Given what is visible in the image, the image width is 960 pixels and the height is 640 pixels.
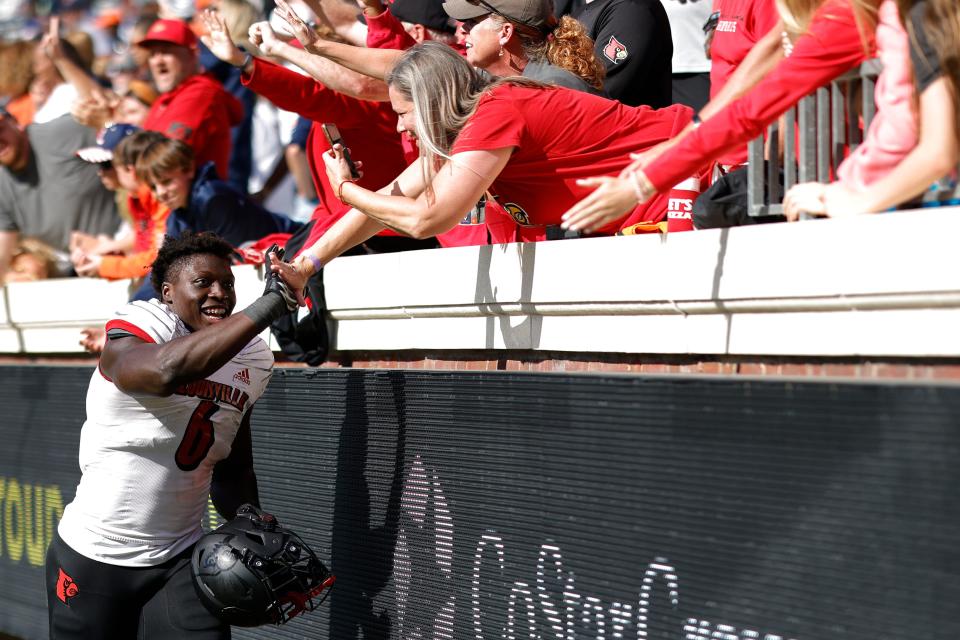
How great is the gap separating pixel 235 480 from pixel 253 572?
726 mm

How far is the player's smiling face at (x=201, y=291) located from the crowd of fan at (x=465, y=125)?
0.35 m

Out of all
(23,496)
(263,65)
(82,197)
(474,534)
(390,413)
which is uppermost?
(263,65)

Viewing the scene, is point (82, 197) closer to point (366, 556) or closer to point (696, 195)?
point (366, 556)

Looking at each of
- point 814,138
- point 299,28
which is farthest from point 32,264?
point 814,138

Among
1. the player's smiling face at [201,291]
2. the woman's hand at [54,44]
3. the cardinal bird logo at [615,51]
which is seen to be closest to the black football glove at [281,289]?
the player's smiling face at [201,291]

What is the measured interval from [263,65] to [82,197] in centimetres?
346

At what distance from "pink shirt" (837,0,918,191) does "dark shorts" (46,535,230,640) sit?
8.82ft

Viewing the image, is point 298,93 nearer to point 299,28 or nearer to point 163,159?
point 299,28

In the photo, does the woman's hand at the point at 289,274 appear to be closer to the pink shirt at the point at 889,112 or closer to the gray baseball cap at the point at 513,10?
the gray baseball cap at the point at 513,10

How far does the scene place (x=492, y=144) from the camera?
14.0 ft

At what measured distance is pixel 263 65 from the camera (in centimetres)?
562

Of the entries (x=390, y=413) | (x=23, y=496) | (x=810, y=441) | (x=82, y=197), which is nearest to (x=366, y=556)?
(x=390, y=413)

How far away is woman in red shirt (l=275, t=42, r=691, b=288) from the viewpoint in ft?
14.1

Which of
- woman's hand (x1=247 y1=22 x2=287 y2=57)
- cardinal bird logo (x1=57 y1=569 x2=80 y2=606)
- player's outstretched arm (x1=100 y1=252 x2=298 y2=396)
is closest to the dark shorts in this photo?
cardinal bird logo (x1=57 y1=569 x2=80 y2=606)
